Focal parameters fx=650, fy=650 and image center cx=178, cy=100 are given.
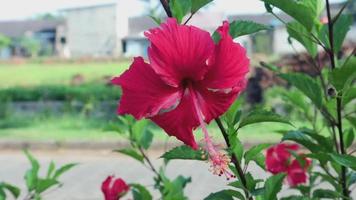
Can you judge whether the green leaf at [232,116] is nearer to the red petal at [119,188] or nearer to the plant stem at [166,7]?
the plant stem at [166,7]

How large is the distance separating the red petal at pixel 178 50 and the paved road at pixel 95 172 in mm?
3536

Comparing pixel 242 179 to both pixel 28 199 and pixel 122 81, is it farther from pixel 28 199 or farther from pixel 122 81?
pixel 28 199

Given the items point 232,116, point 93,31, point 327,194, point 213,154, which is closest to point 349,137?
point 327,194

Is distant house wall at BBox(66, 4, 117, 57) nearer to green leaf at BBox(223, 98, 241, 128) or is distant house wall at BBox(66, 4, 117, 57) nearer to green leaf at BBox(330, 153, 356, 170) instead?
green leaf at BBox(223, 98, 241, 128)

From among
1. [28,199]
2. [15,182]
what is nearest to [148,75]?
[28,199]

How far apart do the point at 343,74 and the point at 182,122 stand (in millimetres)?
241

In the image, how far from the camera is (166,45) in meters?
0.55

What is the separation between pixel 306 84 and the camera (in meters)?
0.87

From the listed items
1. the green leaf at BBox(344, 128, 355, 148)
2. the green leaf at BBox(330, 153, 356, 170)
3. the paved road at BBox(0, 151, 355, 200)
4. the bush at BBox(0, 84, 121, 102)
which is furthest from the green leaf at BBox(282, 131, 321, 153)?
the bush at BBox(0, 84, 121, 102)

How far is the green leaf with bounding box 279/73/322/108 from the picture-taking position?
858 millimetres

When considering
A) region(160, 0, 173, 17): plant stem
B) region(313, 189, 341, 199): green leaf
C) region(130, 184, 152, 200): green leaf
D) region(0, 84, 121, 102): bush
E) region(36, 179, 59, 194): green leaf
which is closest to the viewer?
region(160, 0, 173, 17): plant stem

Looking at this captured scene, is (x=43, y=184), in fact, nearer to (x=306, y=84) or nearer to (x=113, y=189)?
(x=113, y=189)

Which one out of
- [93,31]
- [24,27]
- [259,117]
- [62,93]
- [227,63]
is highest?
[227,63]

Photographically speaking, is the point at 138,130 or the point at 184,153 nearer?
the point at 184,153
